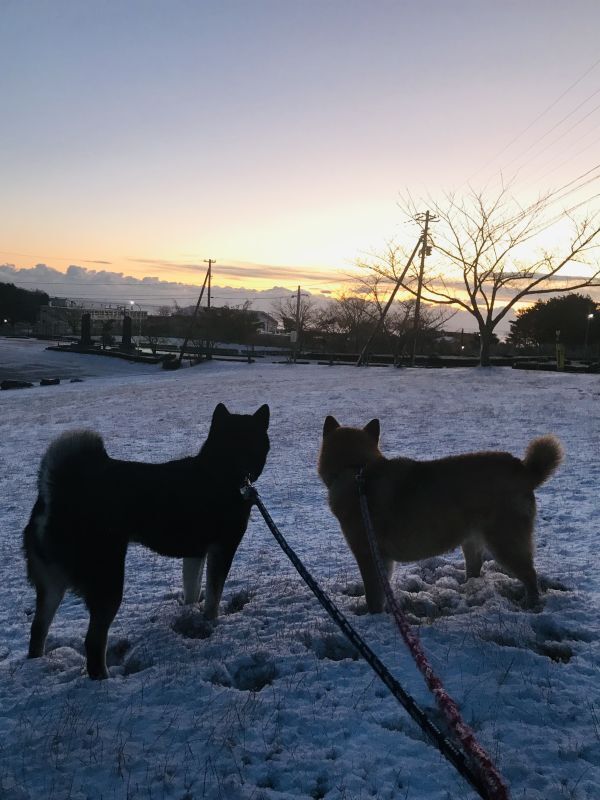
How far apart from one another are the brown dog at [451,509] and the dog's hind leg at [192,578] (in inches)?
46.7

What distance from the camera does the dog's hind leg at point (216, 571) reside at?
381 cm

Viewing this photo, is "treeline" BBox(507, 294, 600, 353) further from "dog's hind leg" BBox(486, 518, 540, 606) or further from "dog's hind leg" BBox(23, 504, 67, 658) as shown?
"dog's hind leg" BBox(23, 504, 67, 658)

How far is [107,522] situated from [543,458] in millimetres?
3075

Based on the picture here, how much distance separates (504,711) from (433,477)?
1.54 metres

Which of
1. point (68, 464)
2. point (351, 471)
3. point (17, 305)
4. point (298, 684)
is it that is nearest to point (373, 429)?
point (351, 471)

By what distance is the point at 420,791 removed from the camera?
2180 millimetres

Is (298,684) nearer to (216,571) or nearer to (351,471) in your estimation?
(216,571)

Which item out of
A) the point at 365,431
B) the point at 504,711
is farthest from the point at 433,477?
the point at 504,711

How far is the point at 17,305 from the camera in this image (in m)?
107

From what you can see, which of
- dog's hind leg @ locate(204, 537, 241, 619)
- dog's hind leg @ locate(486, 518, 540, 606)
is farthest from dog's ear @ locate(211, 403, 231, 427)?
dog's hind leg @ locate(486, 518, 540, 606)

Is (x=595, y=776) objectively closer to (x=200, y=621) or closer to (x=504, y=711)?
(x=504, y=711)

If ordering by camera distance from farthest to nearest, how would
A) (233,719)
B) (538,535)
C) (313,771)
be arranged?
(538,535), (233,719), (313,771)

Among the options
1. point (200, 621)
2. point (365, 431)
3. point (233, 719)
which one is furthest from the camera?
point (365, 431)

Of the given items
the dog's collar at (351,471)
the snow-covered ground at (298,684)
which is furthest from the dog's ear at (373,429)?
the snow-covered ground at (298,684)
